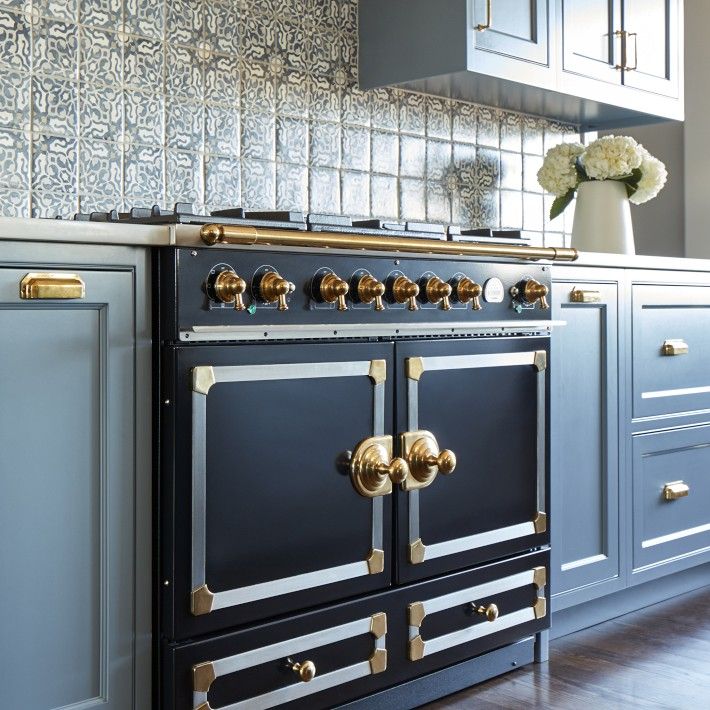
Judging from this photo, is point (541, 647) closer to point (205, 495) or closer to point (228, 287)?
point (205, 495)

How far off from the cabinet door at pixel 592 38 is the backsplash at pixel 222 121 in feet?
1.07

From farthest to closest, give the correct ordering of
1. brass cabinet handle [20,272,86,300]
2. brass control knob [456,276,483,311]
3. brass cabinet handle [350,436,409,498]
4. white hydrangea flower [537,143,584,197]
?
white hydrangea flower [537,143,584,197]
brass control knob [456,276,483,311]
brass cabinet handle [350,436,409,498]
brass cabinet handle [20,272,86,300]

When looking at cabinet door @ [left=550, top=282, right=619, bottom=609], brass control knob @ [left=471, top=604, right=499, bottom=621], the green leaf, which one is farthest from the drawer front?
the green leaf

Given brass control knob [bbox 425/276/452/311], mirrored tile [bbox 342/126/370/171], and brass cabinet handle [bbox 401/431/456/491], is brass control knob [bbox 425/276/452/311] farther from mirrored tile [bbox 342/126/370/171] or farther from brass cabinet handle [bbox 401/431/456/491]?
mirrored tile [bbox 342/126/370/171]

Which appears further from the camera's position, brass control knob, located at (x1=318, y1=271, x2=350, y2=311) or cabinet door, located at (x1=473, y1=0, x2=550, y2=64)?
cabinet door, located at (x1=473, y1=0, x2=550, y2=64)

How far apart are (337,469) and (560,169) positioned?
160cm

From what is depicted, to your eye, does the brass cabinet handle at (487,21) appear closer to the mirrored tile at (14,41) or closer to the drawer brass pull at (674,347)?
the drawer brass pull at (674,347)

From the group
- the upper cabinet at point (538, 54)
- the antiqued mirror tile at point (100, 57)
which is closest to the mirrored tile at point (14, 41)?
the antiqued mirror tile at point (100, 57)

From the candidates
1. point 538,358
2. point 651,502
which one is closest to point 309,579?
point 538,358

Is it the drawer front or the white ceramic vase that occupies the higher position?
the white ceramic vase

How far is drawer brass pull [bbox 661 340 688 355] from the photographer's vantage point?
9.25 feet

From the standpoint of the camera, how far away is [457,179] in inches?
121

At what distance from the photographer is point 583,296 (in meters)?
2.53

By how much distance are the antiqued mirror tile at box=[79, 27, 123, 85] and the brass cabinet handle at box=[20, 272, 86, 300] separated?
0.83m
